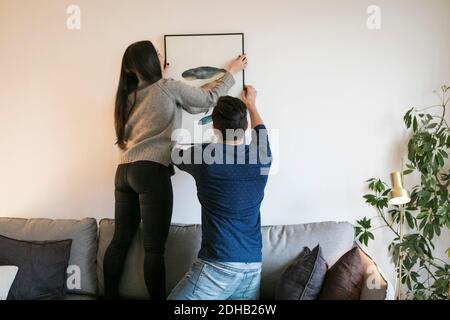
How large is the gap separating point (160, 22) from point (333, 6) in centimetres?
96

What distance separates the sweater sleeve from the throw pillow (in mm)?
1132

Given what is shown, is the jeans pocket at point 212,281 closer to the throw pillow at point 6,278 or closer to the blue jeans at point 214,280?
the blue jeans at point 214,280

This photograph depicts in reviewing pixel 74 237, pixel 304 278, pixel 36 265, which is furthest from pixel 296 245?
pixel 36 265

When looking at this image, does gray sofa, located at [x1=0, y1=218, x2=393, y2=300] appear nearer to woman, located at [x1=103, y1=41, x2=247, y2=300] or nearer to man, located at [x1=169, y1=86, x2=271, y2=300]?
woman, located at [x1=103, y1=41, x2=247, y2=300]

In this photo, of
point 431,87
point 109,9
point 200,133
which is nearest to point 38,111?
point 109,9

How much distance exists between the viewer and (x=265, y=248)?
2.30 m

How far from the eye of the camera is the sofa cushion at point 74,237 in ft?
7.92

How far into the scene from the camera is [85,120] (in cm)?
272

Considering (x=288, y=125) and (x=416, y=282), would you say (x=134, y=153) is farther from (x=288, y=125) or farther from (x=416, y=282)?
(x=416, y=282)

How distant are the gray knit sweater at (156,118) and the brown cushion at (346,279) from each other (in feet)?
3.06

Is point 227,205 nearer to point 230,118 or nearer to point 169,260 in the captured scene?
point 230,118

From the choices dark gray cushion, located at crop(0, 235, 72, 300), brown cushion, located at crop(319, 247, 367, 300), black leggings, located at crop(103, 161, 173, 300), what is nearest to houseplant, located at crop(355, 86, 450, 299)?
brown cushion, located at crop(319, 247, 367, 300)

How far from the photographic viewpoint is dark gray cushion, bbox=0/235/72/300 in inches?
89.2

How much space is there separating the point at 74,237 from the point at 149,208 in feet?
1.72
